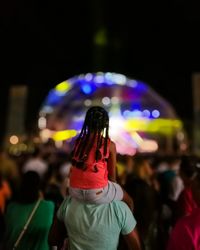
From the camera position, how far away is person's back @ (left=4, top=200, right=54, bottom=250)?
13.1 ft

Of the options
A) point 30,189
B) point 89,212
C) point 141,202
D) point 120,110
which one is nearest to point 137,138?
point 120,110

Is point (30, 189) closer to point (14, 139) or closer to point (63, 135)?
point (14, 139)

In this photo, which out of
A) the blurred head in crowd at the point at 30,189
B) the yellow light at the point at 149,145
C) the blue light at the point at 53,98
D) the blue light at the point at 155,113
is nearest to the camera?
the blurred head in crowd at the point at 30,189

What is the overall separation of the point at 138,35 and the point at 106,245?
18270 millimetres

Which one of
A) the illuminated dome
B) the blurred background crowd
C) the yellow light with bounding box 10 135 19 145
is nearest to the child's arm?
the blurred background crowd

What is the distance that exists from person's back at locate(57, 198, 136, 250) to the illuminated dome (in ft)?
62.2

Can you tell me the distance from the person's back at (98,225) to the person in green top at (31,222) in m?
0.99

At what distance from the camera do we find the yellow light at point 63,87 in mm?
22969

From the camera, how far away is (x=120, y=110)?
79.4 feet

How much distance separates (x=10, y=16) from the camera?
51.1 feet

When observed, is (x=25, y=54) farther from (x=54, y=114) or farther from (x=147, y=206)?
(x=147, y=206)

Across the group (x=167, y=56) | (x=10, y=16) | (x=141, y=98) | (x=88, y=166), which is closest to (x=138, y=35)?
(x=167, y=56)

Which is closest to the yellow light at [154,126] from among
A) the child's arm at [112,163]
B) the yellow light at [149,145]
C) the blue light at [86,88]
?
the yellow light at [149,145]

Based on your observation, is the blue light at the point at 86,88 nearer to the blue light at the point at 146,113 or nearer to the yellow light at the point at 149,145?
the blue light at the point at 146,113
